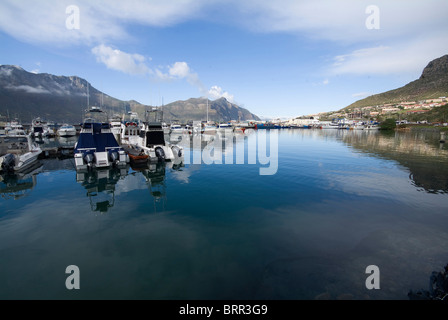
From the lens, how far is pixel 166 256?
10094 mm

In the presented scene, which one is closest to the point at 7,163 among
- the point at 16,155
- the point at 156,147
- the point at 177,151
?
the point at 16,155

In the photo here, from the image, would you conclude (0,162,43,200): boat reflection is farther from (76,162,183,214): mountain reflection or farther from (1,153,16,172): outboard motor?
(76,162,183,214): mountain reflection

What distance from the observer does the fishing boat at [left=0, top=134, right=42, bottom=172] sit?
2556 centimetres

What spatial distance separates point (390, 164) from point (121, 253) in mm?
37013

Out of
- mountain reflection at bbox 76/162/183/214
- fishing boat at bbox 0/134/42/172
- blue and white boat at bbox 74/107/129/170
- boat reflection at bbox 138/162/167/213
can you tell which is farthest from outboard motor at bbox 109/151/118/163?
fishing boat at bbox 0/134/42/172

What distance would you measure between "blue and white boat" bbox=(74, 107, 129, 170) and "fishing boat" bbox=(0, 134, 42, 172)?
22.5 feet

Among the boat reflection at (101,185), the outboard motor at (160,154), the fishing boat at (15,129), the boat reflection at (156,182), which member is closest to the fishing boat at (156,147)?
the outboard motor at (160,154)

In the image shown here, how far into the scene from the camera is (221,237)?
11750 mm

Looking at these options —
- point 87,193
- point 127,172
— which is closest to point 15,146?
point 127,172

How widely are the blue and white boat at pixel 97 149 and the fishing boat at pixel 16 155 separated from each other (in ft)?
22.5

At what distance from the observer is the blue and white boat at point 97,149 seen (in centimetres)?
2691

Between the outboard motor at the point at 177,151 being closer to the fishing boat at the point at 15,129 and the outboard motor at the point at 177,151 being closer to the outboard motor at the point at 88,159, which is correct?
the outboard motor at the point at 88,159
